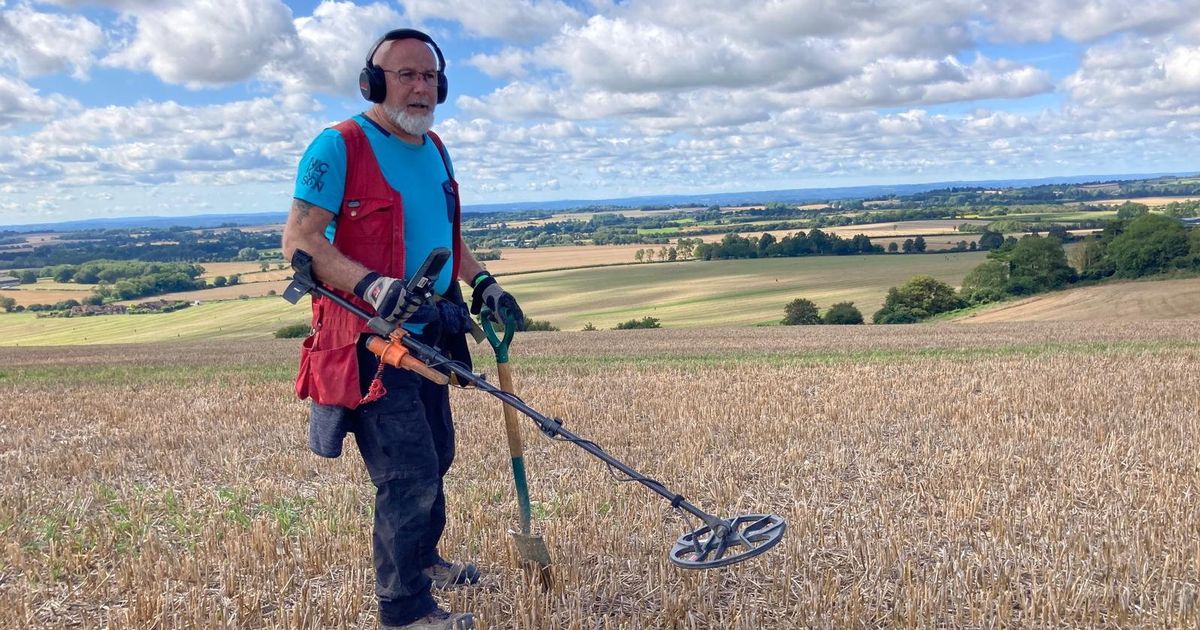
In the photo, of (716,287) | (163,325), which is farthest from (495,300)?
Result: (163,325)

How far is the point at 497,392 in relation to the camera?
140 inches

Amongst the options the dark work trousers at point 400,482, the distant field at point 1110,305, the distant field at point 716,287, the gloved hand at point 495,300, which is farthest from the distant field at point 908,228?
the dark work trousers at point 400,482

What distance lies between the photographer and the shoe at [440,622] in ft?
12.2

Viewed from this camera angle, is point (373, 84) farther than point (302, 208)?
Yes

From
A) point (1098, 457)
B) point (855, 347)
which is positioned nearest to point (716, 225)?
point (855, 347)

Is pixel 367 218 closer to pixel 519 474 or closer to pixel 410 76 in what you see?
pixel 410 76

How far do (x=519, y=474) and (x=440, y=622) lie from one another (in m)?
0.77

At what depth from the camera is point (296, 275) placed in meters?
3.49

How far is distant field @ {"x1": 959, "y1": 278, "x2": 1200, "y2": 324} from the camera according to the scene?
37.0 meters

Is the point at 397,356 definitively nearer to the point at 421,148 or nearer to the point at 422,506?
the point at 422,506

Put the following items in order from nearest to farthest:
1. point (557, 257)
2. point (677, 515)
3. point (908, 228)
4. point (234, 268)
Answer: point (677, 515) < point (557, 257) < point (234, 268) < point (908, 228)

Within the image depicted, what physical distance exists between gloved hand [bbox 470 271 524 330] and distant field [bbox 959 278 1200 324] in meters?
35.7

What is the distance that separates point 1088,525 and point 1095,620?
141 centimetres

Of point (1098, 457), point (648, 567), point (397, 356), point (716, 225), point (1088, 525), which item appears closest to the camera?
point (397, 356)
